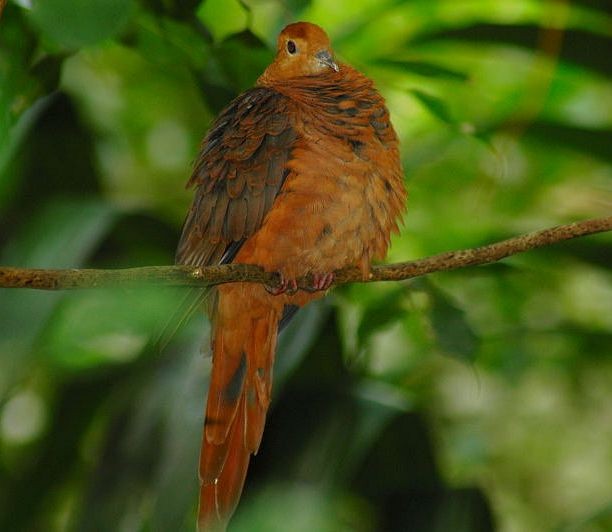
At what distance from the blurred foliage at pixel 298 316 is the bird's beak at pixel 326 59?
0.29ft

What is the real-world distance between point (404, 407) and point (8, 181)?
105cm

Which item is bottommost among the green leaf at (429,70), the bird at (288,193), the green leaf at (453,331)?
the green leaf at (453,331)

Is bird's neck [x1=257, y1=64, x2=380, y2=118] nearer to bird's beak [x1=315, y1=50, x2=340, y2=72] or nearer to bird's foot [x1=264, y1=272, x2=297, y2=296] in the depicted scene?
bird's beak [x1=315, y1=50, x2=340, y2=72]

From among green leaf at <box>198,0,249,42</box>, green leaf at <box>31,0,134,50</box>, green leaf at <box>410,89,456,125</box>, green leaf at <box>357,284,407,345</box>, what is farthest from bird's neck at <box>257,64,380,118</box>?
green leaf at <box>198,0,249,42</box>

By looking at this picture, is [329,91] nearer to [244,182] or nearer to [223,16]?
[244,182]

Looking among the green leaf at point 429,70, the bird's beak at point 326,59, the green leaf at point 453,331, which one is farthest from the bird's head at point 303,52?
the green leaf at point 453,331

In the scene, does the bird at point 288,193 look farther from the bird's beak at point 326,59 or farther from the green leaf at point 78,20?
the green leaf at point 78,20

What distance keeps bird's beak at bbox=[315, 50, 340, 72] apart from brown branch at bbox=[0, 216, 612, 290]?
485 millimetres

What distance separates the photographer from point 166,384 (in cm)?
190

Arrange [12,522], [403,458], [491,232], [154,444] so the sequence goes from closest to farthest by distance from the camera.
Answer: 1. [154,444]
2. [12,522]
3. [403,458]
4. [491,232]

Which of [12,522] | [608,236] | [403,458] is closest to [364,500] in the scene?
[403,458]

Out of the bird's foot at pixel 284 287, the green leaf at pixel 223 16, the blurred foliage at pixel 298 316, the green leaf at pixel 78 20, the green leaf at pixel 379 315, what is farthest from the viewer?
the green leaf at pixel 223 16

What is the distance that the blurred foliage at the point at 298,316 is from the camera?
5.76ft

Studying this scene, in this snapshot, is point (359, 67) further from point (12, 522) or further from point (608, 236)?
point (12, 522)
